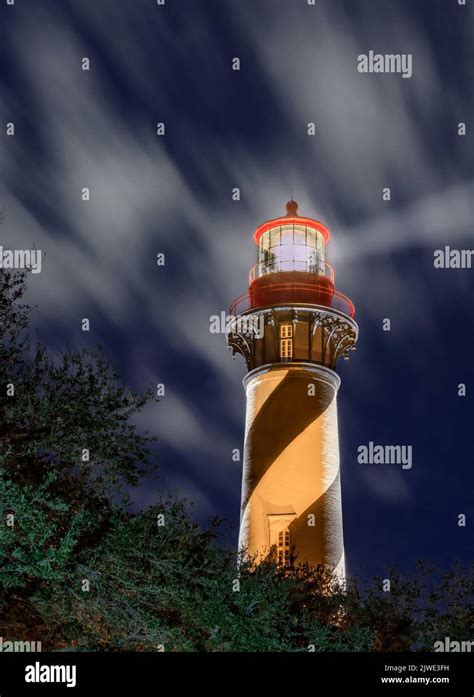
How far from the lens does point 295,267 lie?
41.8 meters

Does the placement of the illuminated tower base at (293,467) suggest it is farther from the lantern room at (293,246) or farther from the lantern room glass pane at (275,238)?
the lantern room glass pane at (275,238)

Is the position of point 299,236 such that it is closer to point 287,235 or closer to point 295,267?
point 287,235

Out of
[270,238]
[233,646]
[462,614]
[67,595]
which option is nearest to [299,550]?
[462,614]

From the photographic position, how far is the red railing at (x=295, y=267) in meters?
41.8

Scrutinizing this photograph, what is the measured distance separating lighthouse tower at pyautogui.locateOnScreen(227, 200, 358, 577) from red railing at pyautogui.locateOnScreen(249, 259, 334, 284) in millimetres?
39

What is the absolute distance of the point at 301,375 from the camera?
131 feet

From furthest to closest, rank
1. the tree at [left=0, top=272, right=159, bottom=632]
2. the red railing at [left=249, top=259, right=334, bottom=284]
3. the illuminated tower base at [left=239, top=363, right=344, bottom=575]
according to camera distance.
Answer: the red railing at [left=249, top=259, right=334, bottom=284] → the illuminated tower base at [left=239, top=363, right=344, bottom=575] → the tree at [left=0, top=272, right=159, bottom=632]

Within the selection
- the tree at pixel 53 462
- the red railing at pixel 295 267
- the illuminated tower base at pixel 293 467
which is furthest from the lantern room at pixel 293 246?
the tree at pixel 53 462

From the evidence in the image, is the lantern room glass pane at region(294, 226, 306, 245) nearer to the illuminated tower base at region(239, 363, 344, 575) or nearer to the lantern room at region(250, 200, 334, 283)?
the lantern room at region(250, 200, 334, 283)

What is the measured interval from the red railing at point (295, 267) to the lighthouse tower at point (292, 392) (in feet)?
0.13

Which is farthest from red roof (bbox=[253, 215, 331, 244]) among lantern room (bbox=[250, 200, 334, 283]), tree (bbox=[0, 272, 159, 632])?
tree (bbox=[0, 272, 159, 632])

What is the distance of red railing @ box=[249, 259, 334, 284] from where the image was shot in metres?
41.8

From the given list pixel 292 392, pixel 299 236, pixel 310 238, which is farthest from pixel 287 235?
pixel 292 392

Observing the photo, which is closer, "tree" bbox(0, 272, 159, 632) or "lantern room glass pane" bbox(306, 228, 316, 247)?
"tree" bbox(0, 272, 159, 632)
